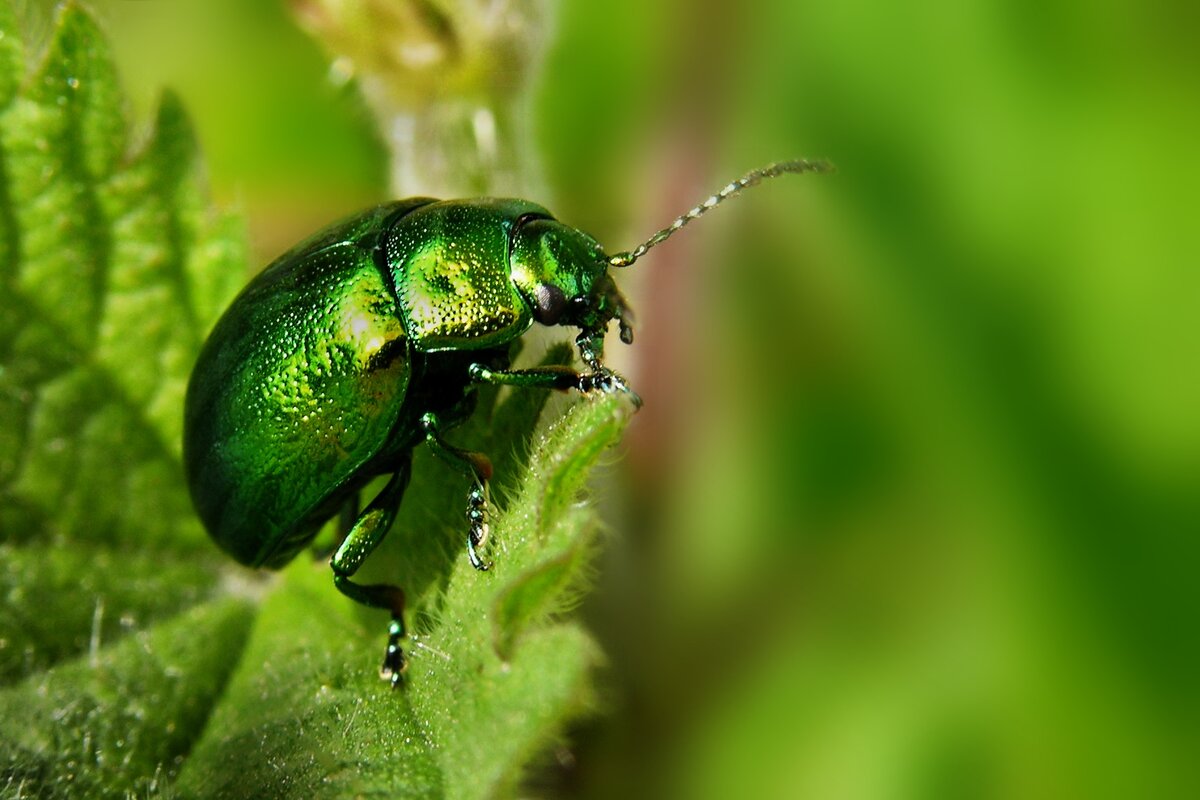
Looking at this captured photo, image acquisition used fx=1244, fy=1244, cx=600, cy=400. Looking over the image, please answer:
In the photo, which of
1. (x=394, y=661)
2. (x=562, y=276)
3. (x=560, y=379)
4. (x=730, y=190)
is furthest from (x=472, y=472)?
(x=730, y=190)

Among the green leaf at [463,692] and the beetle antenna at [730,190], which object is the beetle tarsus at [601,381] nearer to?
the green leaf at [463,692]

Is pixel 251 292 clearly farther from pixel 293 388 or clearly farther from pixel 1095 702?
pixel 1095 702

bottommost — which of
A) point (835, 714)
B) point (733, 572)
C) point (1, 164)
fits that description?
point (835, 714)

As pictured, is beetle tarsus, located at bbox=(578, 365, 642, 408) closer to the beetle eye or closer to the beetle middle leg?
the beetle eye

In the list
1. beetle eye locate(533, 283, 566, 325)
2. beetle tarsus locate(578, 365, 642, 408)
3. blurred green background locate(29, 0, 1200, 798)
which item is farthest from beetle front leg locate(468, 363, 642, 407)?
blurred green background locate(29, 0, 1200, 798)

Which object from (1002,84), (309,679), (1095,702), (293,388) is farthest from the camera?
(1002,84)

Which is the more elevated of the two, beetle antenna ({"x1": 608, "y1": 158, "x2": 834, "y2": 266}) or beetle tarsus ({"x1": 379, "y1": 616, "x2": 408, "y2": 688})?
beetle antenna ({"x1": 608, "y1": 158, "x2": 834, "y2": 266})

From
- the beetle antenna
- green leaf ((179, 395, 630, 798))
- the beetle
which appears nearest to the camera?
green leaf ((179, 395, 630, 798))

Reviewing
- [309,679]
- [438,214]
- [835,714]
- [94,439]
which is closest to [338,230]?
[438,214]

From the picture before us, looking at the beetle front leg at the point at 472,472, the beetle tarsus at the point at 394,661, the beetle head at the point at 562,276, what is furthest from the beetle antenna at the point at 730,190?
the beetle tarsus at the point at 394,661
